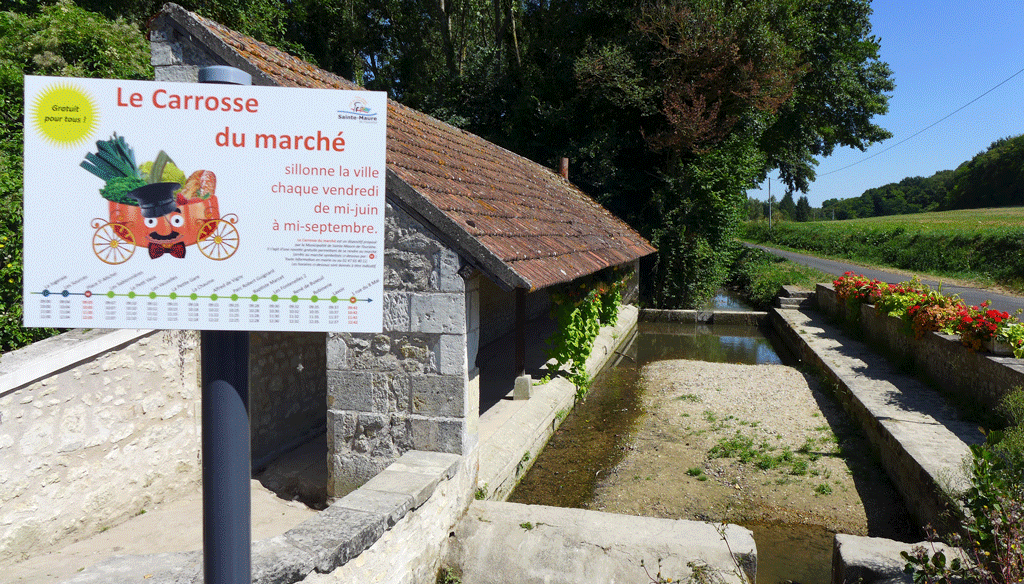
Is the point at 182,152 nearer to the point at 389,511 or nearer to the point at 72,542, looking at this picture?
the point at 389,511

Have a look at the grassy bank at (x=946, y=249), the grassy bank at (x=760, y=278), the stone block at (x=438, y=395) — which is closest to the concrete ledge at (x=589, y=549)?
the stone block at (x=438, y=395)

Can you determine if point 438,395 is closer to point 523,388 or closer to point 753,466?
point 523,388

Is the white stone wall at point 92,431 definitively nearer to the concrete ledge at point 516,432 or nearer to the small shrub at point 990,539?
the concrete ledge at point 516,432

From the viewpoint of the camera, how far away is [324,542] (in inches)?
106

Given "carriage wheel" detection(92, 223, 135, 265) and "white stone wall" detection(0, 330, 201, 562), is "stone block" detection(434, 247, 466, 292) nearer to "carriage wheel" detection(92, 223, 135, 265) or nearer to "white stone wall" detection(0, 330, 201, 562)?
"white stone wall" detection(0, 330, 201, 562)

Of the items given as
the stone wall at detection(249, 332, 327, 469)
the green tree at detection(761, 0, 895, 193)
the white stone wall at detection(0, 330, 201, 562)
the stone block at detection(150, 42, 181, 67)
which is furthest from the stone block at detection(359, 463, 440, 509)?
the green tree at detection(761, 0, 895, 193)

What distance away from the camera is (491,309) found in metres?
10.9

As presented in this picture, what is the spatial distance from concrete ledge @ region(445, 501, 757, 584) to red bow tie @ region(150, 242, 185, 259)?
278 cm

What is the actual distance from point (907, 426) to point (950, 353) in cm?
187

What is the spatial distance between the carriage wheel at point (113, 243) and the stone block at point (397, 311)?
Answer: 2360mm

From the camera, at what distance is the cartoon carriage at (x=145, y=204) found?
1.64 meters

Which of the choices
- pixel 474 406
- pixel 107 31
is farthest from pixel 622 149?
pixel 474 406

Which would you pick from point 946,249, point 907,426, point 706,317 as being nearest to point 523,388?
point 907,426

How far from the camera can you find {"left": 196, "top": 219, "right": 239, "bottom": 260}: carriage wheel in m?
1.71
